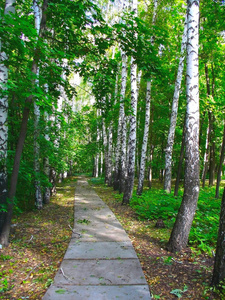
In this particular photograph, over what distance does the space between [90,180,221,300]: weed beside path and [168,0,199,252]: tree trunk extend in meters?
0.37

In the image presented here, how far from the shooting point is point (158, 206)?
317 inches

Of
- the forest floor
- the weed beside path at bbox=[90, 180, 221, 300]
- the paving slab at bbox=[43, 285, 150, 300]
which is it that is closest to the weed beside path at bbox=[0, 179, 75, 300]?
the forest floor

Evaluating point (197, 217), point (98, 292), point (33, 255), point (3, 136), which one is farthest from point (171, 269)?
point (3, 136)

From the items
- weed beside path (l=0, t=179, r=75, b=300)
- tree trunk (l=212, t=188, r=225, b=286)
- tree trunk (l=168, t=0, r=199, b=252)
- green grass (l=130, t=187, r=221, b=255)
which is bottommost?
weed beside path (l=0, t=179, r=75, b=300)

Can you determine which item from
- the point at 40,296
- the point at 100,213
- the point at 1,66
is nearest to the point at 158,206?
the point at 100,213

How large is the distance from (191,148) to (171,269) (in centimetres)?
240

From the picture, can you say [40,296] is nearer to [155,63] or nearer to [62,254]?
[62,254]

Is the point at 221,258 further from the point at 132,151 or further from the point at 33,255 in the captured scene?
the point at 132,151

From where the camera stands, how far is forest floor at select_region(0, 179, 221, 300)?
322 centimetres

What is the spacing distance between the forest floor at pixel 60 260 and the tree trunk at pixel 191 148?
44cm

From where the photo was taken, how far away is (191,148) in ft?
14.6

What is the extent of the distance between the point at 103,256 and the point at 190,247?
1952mm

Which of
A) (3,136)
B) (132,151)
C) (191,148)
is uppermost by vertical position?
(132,151)

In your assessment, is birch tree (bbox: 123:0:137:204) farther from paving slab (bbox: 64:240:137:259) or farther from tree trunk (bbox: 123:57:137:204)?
paving slab (bbox: 64:240:137:259)
